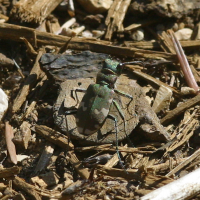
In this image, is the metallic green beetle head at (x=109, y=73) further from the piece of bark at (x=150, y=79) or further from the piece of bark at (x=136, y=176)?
the piece of bark at (x=136, y=176)

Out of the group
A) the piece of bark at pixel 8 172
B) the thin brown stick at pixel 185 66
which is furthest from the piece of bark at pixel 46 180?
the thin brown stick at pixel 185 66

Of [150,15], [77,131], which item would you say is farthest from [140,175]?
[150,15]

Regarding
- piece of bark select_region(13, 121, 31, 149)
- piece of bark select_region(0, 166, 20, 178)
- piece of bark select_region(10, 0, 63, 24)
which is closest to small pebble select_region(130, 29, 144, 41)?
piece of bark select_region(10, 0, 63, 24)

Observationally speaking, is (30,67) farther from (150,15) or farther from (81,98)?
(150,15)

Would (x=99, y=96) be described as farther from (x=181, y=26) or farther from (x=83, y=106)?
(x=181, y=26)

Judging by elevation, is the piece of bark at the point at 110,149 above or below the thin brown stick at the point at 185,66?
below

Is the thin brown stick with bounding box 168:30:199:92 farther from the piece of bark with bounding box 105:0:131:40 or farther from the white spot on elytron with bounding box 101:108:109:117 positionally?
the white spot on elytron with bounding box 101:108:109:117

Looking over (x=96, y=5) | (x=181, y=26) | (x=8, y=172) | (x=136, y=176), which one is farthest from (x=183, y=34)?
(x=8, y=172)
